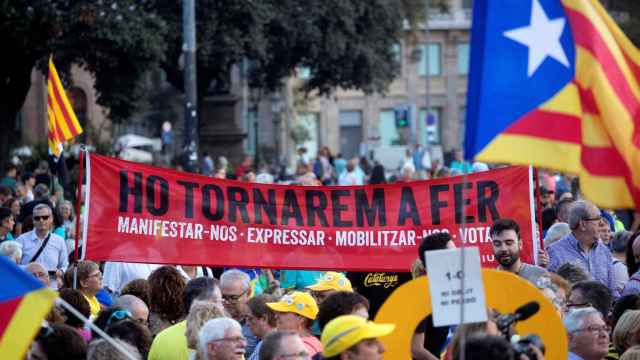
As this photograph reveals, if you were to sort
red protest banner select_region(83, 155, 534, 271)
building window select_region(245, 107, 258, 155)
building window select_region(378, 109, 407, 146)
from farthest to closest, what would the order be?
building window select_region(378, 109, 407, 146) < building window select_region(245, 107, 258, 155) < red protest banner select_region(83, 155, 534, 271)

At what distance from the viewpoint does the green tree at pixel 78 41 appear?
110ft

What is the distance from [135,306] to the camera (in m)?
9.72

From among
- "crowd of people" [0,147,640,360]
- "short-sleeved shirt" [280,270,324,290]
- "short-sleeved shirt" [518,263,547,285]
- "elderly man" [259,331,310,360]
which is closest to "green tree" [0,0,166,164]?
"crowd of people" [0,147,640,360]

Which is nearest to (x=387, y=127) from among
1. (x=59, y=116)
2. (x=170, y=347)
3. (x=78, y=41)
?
(x=78, y=41)

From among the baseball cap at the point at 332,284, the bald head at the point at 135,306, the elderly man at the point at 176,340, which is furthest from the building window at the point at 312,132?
the elderly man at the point at 176,340

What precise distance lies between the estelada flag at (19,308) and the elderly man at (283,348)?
1.56 meters

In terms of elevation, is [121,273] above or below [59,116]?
below

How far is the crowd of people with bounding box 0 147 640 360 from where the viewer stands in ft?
24.3

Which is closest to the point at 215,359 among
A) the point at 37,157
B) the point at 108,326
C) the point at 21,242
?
the point at 108,326

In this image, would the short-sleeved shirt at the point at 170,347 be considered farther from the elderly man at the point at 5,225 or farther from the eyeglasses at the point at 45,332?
the elderly man at the point at 5,225

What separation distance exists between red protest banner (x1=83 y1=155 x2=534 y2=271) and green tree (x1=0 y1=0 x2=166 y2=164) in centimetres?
2204

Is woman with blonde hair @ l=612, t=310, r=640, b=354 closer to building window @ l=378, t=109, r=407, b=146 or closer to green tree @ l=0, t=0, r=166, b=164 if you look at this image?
green tree @ l=0, t=0, r=166, b=164

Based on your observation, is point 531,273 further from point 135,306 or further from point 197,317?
point 135,306

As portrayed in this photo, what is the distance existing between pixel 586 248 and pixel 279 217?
2.36 m
